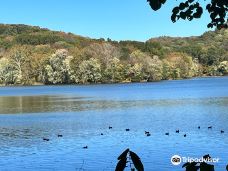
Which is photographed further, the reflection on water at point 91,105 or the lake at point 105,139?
the reflection on water at point 91,105

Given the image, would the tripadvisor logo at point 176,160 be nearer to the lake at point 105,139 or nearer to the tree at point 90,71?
the lake at point 105,139

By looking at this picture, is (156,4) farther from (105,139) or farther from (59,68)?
(59,68)

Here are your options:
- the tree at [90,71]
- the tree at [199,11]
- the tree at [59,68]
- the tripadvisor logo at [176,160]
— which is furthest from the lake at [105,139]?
the tree at [59,68]

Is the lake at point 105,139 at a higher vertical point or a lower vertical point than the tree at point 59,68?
lower

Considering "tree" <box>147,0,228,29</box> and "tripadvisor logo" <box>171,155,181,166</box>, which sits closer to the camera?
"tree" <box>147,0,228,29</box>

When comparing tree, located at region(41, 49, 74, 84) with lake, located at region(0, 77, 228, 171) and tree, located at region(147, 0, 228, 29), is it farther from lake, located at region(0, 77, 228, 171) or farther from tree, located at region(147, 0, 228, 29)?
tree, located at region(147, 0, 228, 29)

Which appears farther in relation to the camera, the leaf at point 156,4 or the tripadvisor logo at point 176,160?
the tripadvisor logo at point 176,160

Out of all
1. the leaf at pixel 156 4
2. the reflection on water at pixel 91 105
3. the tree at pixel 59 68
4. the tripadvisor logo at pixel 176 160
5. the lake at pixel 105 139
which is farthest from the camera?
the tree at pixel 59 68

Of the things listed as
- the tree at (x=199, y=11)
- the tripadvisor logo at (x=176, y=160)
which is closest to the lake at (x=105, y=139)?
the tripadvisor logo at (x=176, y=160)

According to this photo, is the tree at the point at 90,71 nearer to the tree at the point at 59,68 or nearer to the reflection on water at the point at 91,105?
the tree at the point at 59,68

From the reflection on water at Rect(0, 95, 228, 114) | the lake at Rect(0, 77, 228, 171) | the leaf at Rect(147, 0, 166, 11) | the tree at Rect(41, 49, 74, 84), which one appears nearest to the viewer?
the leaf at Rect(147, 0, 166, 11)

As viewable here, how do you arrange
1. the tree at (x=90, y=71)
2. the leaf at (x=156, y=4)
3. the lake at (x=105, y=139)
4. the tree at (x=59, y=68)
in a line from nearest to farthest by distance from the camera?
1. the leaf at (x=156, y=4)
2. the lake at (x=105, y=139)
3. the tree at (x=90, y=71)
4. the tree at (x=59, y=68)

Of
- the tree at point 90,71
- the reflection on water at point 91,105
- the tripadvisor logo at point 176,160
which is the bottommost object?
the reflection on water at point 91,105

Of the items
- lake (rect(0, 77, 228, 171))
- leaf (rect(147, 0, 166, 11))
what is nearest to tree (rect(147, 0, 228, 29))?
leaf (rect(147, 0, 166, 11))
